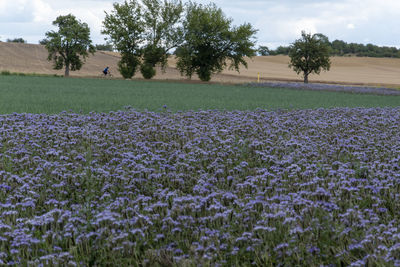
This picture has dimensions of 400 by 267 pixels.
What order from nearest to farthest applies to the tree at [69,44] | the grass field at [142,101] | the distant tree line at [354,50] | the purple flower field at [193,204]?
the purple flower field at [193,204] < the grass field at [142,101] < the tree at [69,44] < the distant tree line at [354,50]

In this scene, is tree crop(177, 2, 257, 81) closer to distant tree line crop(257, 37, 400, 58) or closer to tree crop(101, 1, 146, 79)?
tree crop(101, 1, 146, 79)

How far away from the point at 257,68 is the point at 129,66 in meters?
42.6

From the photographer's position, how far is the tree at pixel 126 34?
197ft

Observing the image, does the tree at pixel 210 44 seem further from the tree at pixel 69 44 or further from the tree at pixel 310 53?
the tree at pixel 69 44

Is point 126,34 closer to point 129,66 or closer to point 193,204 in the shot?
point 129,66

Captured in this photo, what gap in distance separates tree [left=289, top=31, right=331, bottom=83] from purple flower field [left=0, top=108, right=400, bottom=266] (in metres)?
51.8

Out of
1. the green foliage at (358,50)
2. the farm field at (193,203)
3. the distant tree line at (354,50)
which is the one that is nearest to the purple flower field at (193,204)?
the farm field at (193,203)

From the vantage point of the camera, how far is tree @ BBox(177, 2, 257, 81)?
191 ft

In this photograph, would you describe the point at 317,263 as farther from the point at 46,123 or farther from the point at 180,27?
the point at 180,27

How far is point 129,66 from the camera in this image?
60.2 metres

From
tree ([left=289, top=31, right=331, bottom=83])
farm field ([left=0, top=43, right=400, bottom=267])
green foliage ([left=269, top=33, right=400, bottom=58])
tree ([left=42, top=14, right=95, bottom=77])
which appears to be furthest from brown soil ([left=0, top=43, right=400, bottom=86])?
farm field ([left=0, top=43, right=400, bottom=267])

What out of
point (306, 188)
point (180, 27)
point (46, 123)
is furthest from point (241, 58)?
point (306, 188)

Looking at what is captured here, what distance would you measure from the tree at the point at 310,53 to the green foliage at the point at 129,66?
20.4 m

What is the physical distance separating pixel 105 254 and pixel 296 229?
6.24ft
